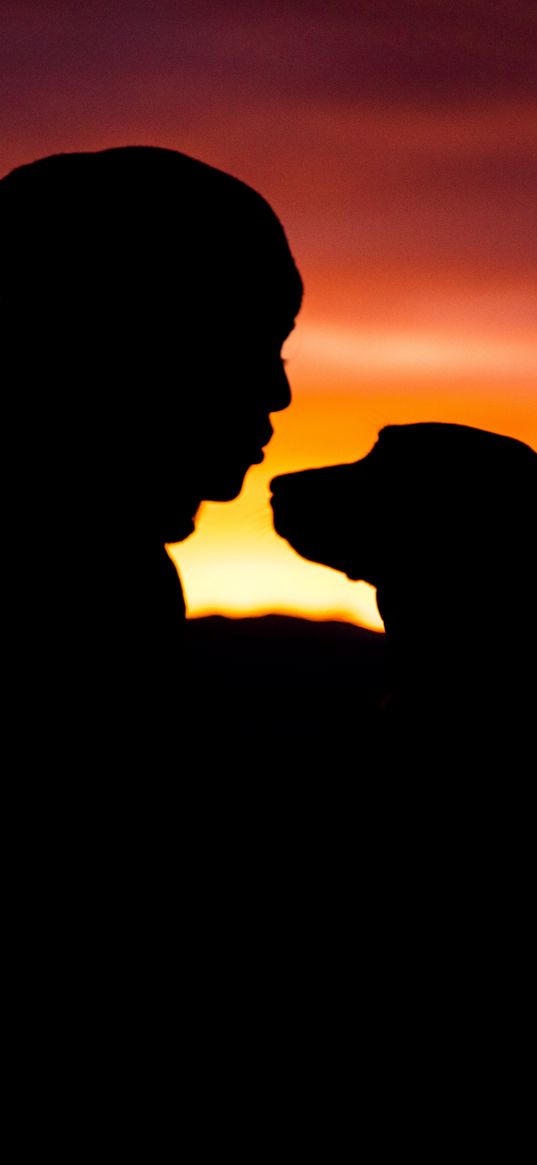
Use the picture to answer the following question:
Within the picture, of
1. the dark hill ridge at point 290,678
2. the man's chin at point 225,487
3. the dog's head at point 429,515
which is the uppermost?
the dog's head at point 429,515

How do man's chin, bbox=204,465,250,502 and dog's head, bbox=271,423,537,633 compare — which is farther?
dog's head, bbox=271,423,537,633

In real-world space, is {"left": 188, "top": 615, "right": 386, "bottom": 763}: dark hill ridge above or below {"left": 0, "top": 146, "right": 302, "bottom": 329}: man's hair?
below

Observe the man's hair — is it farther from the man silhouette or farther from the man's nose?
the man's nose

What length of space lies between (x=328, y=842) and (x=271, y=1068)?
2.43 ft

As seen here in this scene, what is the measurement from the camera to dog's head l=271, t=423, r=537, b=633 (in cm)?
235

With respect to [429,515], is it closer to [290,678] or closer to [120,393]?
[290,678]

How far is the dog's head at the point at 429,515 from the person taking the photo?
2.35m

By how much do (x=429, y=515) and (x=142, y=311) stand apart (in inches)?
47.3

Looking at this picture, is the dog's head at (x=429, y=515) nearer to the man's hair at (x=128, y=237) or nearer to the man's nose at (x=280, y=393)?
the man's nose at (x=280, y=393)

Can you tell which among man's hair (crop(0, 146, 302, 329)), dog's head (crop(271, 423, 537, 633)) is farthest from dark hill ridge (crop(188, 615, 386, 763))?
man's hair (crop(0, 146, 302, 329))

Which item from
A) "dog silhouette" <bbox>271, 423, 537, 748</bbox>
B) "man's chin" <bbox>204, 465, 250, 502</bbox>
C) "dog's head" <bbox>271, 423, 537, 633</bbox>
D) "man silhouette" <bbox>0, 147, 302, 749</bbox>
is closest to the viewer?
"man silhouette" <bbox>0, 147, 302, 749</bbox>

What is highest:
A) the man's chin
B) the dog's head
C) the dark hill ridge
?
the dog's head

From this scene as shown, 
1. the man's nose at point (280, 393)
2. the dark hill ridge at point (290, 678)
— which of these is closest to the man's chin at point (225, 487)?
the man's nose at point (280, 393)

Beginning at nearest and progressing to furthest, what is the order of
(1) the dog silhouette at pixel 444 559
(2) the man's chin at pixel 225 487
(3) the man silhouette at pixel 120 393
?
(3) the man silhouette at pixel 120 393 → (2) the man's chin at pixel 225 487 → (1) the dog silhouette at pixel 444 559
